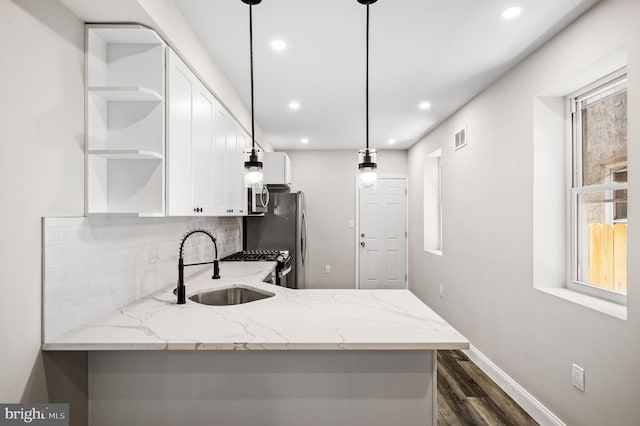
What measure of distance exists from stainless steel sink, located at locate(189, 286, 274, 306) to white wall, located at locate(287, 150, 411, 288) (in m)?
3.43

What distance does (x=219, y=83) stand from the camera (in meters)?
2.65

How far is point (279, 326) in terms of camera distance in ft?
4.80

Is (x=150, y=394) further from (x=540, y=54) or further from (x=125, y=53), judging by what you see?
(x=540, y=54)

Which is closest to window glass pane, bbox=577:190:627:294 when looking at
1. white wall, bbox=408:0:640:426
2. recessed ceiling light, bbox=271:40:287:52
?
white wall, bbox=408:0:640:426

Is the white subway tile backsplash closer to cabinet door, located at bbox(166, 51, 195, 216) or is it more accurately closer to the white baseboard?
cabinet door, located at bbox(166, 51, 195, 216)

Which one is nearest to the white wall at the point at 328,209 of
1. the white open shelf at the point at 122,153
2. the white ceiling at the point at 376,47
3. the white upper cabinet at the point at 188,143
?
the white ceiling at the point at 376,47

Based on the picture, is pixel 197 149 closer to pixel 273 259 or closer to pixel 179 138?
pixel 179 138

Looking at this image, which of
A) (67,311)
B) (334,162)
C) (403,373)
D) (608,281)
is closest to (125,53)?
(67,311)

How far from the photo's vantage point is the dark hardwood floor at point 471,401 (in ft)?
7.55

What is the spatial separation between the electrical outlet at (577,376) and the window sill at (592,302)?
1.24ft

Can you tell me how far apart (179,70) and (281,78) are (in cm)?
114

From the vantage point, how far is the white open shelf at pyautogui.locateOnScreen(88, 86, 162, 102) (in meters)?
1.52

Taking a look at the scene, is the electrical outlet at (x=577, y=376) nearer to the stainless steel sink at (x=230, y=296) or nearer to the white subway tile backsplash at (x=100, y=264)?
the stainless steel sink at (x=230, y=296)

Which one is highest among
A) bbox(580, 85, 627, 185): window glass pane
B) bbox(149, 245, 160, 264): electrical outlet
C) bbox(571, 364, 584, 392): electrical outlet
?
bbox(580, 85, 627, 185): window glass pane
